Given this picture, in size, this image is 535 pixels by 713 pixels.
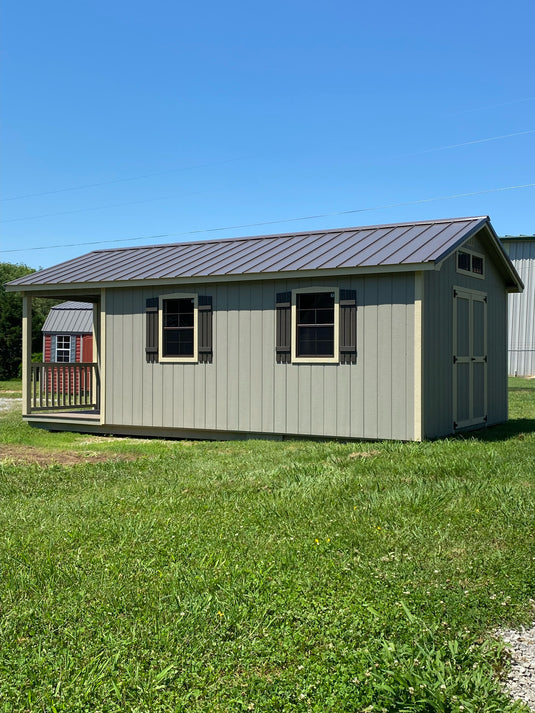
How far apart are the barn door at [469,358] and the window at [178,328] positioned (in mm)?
4115

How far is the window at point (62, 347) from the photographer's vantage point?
122ft

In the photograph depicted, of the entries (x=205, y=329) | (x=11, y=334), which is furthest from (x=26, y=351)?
(x=11, y=334)

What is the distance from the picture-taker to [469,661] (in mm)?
3475

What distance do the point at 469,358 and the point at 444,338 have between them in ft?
3.83

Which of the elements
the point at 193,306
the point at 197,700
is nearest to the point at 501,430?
the point at 193,306

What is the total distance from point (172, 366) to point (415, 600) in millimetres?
8947

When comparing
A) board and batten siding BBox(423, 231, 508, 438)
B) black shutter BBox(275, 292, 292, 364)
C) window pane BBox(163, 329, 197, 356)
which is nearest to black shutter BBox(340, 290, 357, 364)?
black shutter BBox(275, 292, 292, 364)

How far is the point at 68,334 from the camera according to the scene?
37.0m

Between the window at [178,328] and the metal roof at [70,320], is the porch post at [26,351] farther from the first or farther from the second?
the metal roof at [70,320]

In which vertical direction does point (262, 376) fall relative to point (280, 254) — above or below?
below

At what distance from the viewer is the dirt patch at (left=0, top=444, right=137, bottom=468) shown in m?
9.82

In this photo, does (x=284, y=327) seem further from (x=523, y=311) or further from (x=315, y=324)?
(x=523, y=311)

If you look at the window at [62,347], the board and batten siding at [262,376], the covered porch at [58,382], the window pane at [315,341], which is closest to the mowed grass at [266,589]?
the board and batten siding at [262,376]

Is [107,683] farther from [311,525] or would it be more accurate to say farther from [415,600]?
[311,525]
